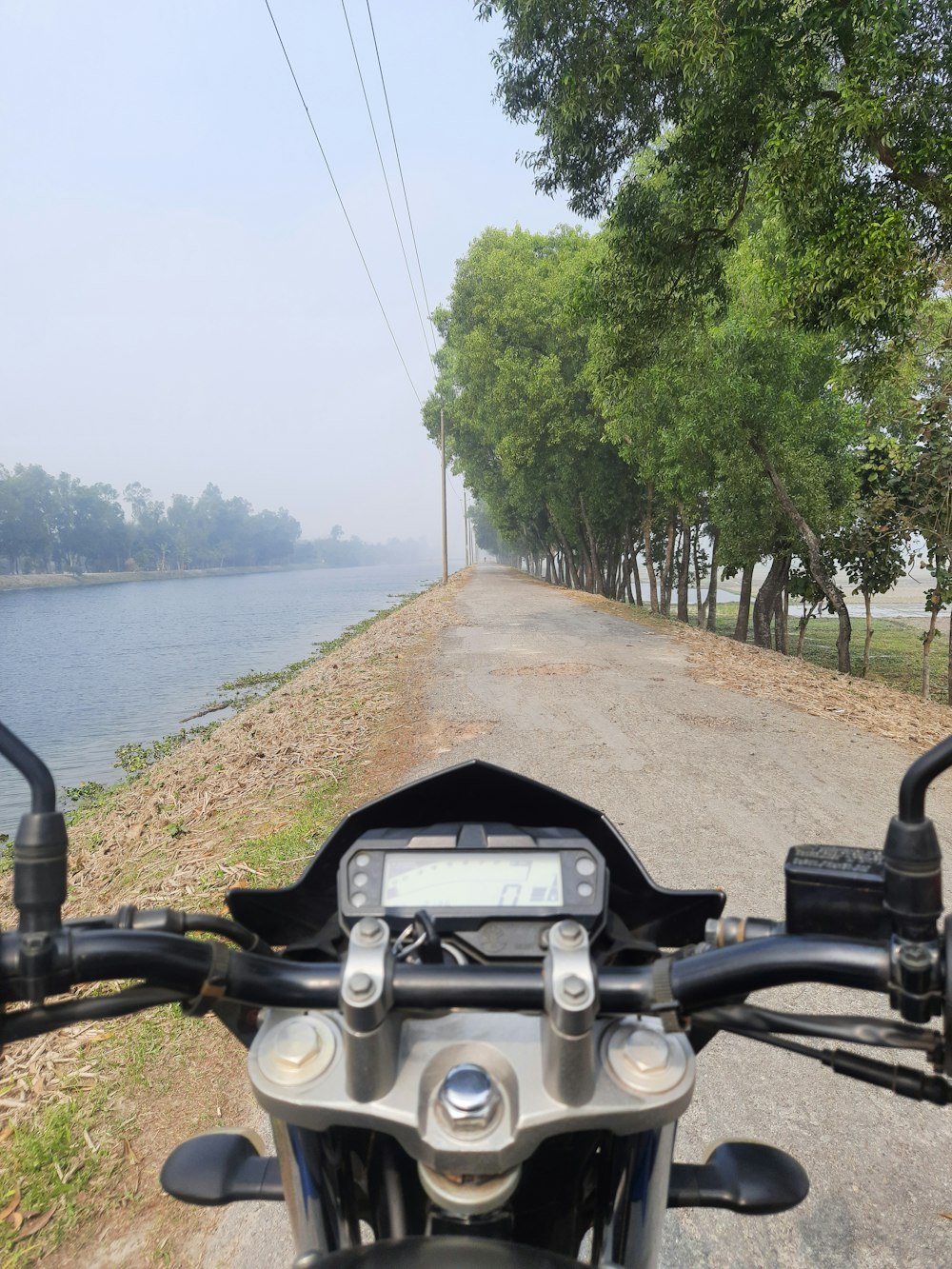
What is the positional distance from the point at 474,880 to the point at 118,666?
2521 centimetres

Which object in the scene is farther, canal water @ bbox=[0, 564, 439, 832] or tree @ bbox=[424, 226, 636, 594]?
tree @ bbox=[424, 226, 636, 594]

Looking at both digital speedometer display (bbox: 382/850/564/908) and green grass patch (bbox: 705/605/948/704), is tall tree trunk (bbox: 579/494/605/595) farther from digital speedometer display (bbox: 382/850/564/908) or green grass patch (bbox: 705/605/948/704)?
digital speedometer display (bbox: 382/850/564/908)

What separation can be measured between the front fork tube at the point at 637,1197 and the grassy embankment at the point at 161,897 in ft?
3.57

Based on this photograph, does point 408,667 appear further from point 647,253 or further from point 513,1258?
point 513,1258

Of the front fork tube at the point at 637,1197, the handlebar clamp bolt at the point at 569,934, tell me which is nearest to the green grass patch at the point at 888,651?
the front fork tube at the point at 637,1197

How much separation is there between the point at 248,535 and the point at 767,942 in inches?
6748

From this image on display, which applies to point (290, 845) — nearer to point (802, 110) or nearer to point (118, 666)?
point (802, 110)

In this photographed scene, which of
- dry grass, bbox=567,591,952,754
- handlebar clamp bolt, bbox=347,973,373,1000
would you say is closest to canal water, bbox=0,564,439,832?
handlebar clamp bolt, bbox=347,973,373,1000

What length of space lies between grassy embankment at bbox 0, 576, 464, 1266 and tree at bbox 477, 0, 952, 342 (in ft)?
18.1

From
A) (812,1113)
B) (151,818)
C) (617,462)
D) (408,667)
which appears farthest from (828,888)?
(617,462)

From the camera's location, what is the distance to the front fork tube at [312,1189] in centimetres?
109

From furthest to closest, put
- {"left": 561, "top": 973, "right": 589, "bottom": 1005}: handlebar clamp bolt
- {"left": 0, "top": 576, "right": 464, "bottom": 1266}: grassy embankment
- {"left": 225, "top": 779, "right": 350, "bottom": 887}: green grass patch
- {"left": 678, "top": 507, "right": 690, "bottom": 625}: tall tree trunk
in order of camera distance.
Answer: {"left": 678, "top": 507, "right": 690, "bottom": 625}: tall tree trunk
{"left": 225, "top": 779, "right": 350, "bottom": 887}: green grass patch
{"left": 0, "top": 576, "right": 464, "bottom": 1266}: grassy embankment
{"left": 561, "top": 973, "right": 589, "bottom": 1005}: handlebar clamp bolt

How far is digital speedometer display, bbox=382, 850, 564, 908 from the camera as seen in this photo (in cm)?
119

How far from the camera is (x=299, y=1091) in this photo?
946 millimetres
